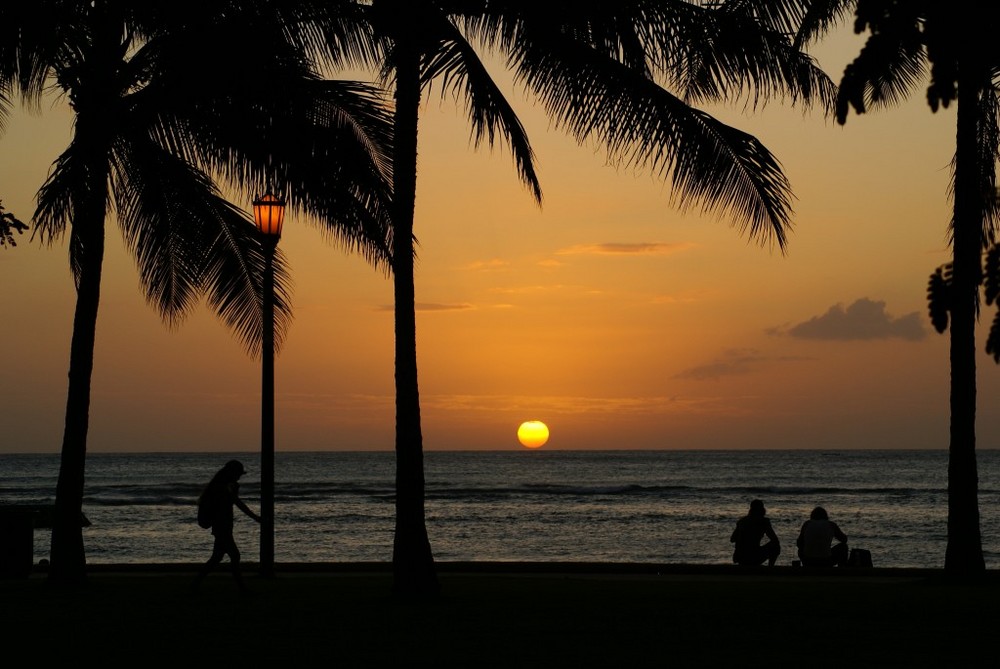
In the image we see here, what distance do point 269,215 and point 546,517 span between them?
128 ft

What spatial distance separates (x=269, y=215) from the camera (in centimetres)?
1580

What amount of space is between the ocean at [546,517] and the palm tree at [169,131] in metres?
14.4

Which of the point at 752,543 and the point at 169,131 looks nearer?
the point at 169,131

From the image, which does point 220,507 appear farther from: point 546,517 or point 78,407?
point 546,517

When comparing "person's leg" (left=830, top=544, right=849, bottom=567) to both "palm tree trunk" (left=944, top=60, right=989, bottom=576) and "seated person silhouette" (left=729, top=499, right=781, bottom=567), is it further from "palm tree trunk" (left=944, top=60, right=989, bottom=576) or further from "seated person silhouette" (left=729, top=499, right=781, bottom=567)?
"palm tree trunk" (left=944, top=60, right=989, bottom=576)

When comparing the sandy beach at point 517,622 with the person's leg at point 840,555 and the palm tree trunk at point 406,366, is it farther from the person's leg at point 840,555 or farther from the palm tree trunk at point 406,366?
the person's leg at point 840,555

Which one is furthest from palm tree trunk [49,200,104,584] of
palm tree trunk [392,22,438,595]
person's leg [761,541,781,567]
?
person's leg [761,541,781,567]

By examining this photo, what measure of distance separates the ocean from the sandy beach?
54.7ft

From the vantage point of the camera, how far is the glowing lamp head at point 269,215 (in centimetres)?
1575

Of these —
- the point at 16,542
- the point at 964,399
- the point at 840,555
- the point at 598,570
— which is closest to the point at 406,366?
the point at 598,570

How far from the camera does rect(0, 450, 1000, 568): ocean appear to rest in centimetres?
3712

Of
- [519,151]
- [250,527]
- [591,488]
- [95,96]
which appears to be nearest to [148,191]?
[95,96]

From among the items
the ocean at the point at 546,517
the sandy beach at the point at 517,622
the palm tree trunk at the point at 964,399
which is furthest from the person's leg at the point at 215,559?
the ocean at the point at 546,517

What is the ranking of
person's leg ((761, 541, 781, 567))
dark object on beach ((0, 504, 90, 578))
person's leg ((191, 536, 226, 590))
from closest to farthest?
1. person's leg ((191, 536, 226, 590))
2. dark object on beach ((0, 504, 90, 578))
3. person's leg ((761, 541, 781, 567))
